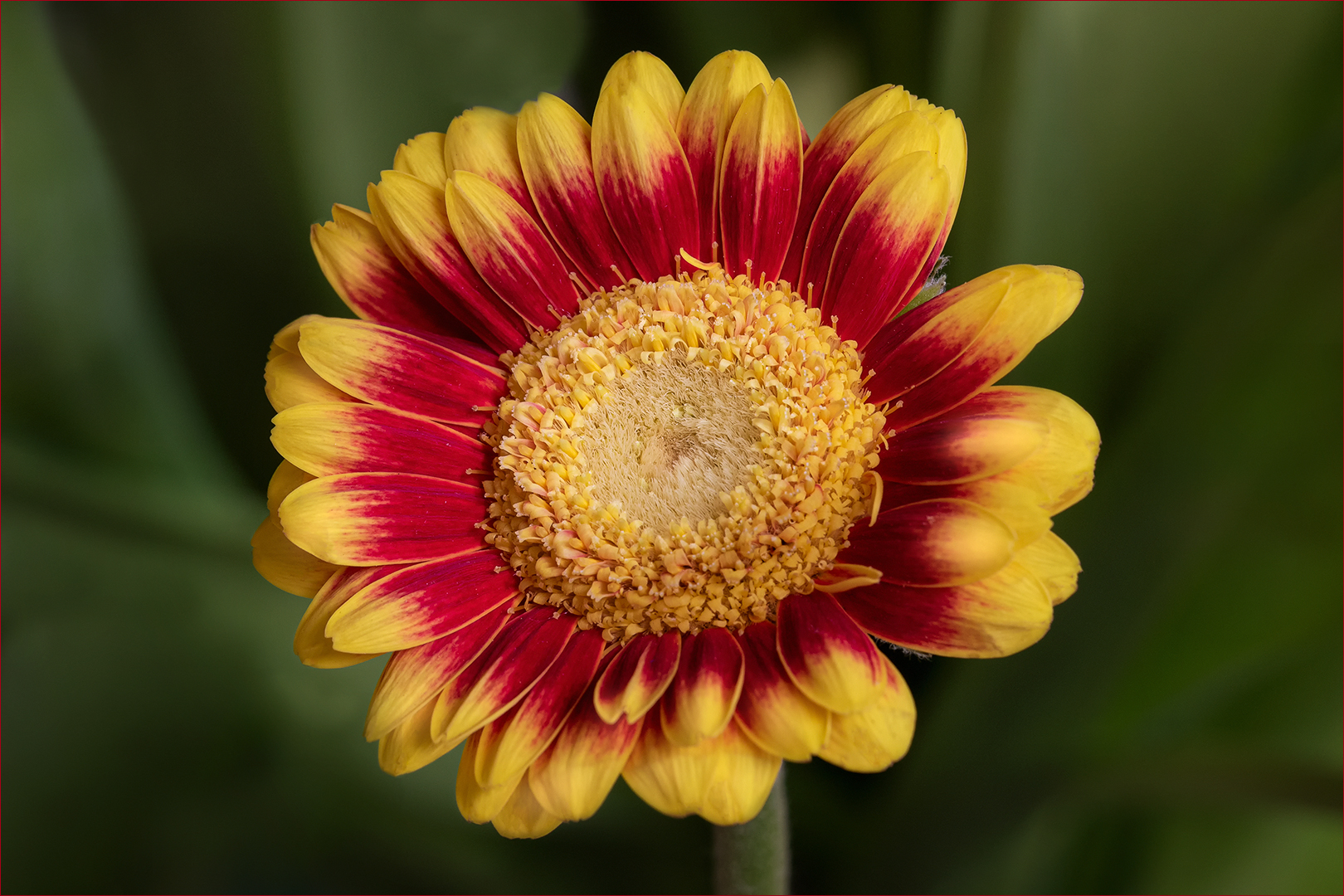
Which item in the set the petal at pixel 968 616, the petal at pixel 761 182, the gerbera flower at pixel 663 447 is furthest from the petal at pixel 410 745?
the petal at pixel 761 182

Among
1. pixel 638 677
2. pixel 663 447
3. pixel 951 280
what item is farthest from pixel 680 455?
pixel 951 280

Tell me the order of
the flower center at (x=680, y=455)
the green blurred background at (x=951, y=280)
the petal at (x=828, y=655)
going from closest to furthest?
1. the petal at (x=828, y=655)
2. the flower center at (x=680, y=455)
3. the green blurred background at (x=951, y=280)

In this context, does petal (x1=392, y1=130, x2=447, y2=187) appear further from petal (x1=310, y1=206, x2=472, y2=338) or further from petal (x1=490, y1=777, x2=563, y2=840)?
petal (x1=490, y1=777, x2=563, y2=840)

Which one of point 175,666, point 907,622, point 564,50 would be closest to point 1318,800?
point 907,622

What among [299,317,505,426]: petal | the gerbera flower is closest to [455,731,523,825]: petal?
the gerbera flower

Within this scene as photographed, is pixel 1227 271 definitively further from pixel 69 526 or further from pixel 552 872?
pixel 69 526

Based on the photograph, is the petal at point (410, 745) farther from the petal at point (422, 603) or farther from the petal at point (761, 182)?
the petal at point (761, 182)
